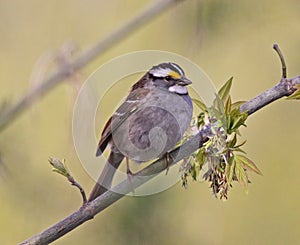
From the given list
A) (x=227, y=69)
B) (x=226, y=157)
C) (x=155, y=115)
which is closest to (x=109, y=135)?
(x=155, y=115)

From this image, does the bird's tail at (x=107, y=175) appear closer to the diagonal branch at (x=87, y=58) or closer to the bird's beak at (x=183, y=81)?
the bird's beak at (x=183, y=81)

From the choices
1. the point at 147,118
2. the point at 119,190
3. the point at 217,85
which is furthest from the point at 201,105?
the point at 217,85

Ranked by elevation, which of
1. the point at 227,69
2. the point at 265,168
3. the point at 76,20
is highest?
the point at 76,20

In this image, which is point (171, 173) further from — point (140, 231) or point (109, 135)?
point (109, 135)

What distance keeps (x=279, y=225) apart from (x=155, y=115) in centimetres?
189

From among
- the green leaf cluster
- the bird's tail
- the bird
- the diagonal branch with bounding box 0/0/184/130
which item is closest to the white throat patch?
the bird

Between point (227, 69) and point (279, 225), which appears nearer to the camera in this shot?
point (279, 225)

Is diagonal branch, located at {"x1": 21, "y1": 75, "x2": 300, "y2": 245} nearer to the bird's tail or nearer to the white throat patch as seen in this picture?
the bird's tail

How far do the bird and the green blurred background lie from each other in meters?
0.19

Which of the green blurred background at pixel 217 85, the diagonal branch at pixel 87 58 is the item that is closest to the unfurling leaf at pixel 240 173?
the diagonal branch at pixel 87 58

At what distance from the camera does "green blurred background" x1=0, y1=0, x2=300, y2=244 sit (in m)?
3.00

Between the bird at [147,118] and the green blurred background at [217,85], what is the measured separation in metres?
0.19

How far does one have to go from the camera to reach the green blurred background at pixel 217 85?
300 cm

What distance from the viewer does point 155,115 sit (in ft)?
8.91
